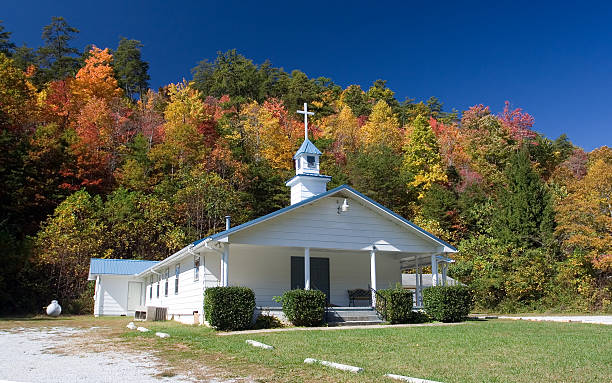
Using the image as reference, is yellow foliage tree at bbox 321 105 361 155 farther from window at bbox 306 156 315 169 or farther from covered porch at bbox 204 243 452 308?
covered porch at bbox 204 243 452 308

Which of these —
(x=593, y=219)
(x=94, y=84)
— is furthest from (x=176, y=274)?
(x=94, y=84)

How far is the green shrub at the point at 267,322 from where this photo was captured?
1545 centimetres

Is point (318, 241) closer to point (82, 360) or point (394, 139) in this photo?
point (82, 360)

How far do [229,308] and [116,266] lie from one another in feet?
54.0

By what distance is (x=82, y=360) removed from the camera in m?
8.47

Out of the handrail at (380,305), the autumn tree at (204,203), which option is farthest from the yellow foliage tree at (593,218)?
the autumn tree at (204,203)

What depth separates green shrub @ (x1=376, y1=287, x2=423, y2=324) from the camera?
16.4 meters

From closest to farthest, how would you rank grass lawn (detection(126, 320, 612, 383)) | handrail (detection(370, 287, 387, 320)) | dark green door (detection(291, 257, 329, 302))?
1. grass lawn (detection(126, 320, 612, 383))
2. handrail (detection(370, 287, 387, 320))
3. dark green door (detection(291, 257, 329, 302))

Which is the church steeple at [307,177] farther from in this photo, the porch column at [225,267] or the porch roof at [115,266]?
the porch roof at [115,266]

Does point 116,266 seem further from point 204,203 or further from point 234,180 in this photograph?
point 234,180

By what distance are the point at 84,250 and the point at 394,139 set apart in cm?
3061

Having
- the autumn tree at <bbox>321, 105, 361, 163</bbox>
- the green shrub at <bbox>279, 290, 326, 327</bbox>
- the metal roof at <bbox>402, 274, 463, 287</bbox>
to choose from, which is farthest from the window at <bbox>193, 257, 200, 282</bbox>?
the autumn tree at <bbox>321, 105, 361, 163</bbox>

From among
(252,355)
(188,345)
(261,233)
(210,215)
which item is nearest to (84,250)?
(210,215)

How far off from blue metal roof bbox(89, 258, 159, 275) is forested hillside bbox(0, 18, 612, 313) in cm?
174
